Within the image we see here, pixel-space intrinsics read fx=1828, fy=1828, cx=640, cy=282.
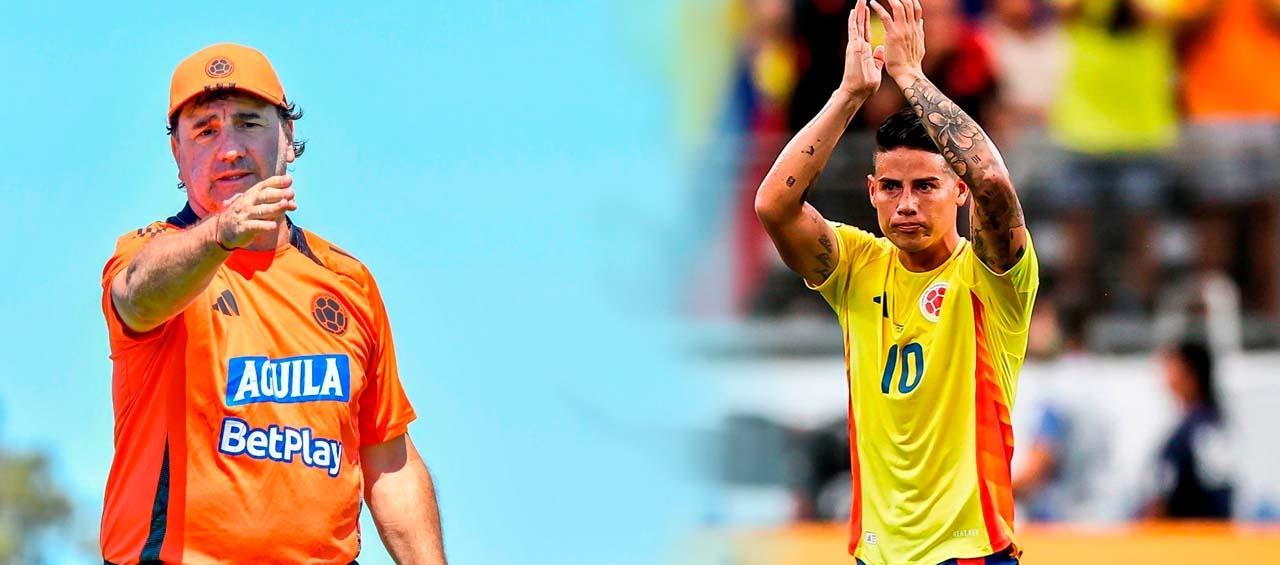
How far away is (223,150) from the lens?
5.81 meters

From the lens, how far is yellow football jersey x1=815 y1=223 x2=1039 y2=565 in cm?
641

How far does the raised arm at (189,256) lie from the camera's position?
5.15 metres

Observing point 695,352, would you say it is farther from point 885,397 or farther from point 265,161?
point 265,161

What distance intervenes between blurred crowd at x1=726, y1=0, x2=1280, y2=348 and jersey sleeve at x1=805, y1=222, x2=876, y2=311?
641cm

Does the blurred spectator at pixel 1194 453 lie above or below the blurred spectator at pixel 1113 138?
below

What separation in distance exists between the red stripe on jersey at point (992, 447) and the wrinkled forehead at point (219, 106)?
8.66ft

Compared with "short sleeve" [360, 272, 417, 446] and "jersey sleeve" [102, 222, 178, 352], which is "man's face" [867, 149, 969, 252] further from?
"jersey sleeve" [102, 222, 178, 352]

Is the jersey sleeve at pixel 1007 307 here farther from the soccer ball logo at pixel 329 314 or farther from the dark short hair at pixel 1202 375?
the dark short hair at pixel 1202 375

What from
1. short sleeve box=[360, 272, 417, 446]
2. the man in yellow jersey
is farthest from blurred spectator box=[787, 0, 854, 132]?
short sleeve box=[360, 272, 417, 446]

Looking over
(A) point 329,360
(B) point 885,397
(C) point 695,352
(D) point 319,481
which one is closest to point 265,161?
(A) point 329,360

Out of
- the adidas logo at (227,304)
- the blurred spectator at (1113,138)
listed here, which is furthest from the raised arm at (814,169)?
the blurred spectator at (1113,138)

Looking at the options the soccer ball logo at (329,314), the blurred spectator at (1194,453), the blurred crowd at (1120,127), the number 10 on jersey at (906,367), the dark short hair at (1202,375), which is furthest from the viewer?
the blurred crowd at (1120,127)

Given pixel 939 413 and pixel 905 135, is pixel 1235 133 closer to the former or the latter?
pixel 905 135

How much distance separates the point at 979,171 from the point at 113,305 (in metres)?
2.86
